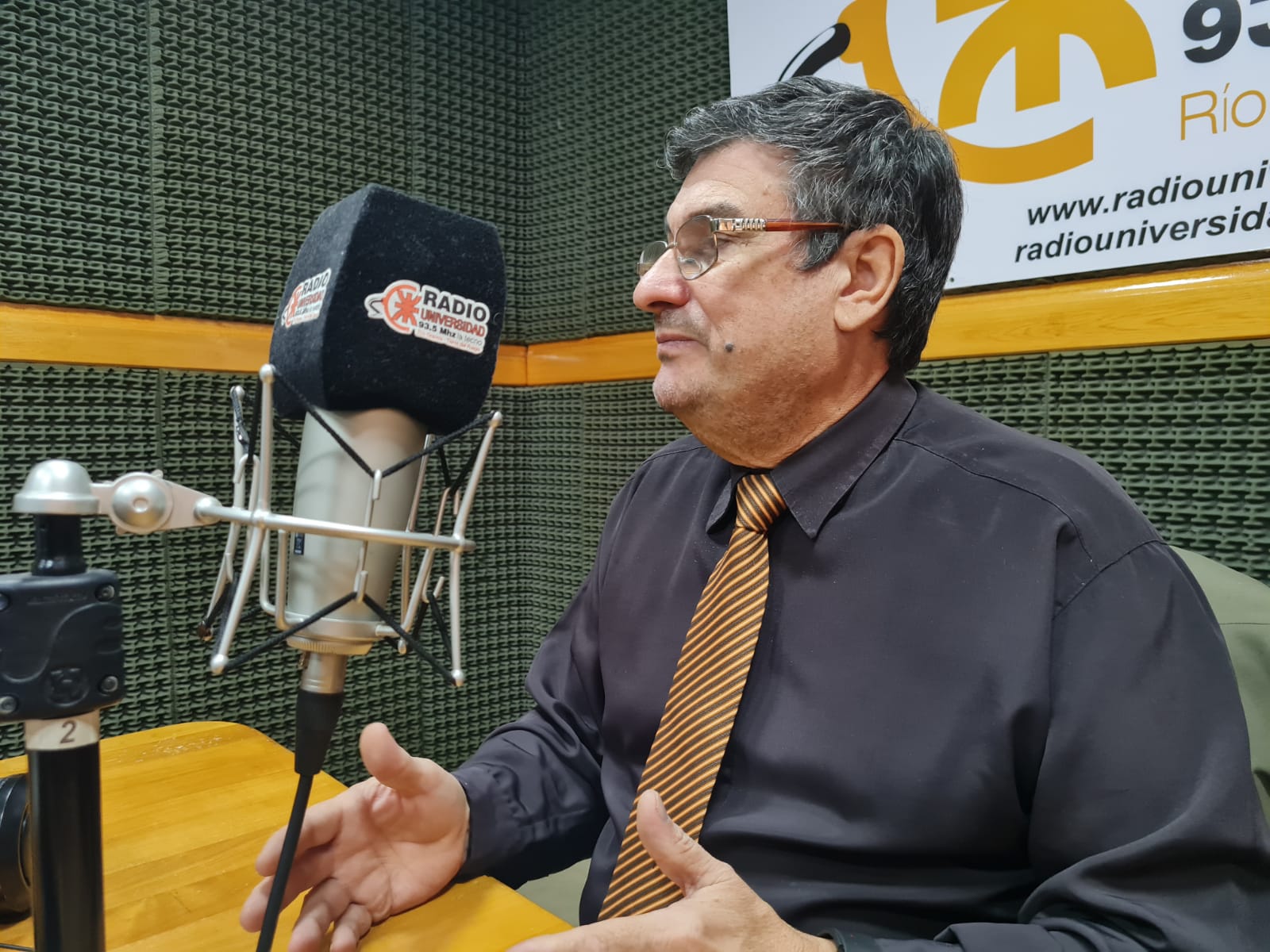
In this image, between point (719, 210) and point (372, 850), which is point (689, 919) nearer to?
point (372, 850)

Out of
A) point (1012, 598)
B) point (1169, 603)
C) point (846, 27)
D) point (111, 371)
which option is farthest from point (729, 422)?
point (111, 371)

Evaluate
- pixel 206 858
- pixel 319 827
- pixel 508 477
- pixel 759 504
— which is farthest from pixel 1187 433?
pixel 508 477

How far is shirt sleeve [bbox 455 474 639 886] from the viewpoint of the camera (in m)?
0.95

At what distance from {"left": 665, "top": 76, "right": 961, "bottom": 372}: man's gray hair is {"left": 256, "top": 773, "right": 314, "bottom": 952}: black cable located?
2.54 feet

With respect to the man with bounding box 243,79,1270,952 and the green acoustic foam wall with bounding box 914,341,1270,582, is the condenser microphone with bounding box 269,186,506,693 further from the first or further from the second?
the green acoustic foam wall with bounding box 914,341,1270,582

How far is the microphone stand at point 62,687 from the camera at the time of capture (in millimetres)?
486

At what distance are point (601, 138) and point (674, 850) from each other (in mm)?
2008

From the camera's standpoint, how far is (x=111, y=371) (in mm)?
1713

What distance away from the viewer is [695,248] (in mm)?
1060

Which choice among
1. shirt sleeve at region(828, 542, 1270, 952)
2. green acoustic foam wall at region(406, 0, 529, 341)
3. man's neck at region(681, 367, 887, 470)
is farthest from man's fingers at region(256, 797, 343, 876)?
green acoustic foam wall at region(406, 0, 529, 341)

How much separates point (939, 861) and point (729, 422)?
0.52 m

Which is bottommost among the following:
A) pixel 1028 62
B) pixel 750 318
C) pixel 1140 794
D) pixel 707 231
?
pixel 1140 794

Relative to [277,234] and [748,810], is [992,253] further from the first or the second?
[277,234]

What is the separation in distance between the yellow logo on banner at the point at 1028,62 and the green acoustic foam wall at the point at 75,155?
4.84 ft
